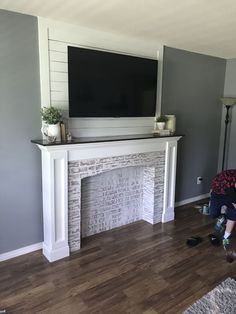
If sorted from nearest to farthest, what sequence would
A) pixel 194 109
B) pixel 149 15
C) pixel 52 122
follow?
pixel 149 15, pixel 52 122, pixel 194 109

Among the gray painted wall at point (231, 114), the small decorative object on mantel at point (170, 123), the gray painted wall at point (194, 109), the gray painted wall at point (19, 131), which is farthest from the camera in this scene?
the gray painted wall at point (231, 114)

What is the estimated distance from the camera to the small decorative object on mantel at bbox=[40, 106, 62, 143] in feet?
7.91

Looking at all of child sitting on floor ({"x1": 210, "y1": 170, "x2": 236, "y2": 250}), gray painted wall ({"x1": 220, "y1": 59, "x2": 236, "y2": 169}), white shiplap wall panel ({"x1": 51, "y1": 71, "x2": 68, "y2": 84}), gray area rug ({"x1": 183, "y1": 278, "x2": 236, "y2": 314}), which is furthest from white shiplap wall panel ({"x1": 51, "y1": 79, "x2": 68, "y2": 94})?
gray painted wall ({"x1": 220, "y1": 59, "x2": 236, "y2": 169})

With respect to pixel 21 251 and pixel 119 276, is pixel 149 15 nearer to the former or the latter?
pixel 119 276

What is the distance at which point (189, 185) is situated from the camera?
4.06 meters

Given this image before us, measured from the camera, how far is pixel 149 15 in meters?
2.26

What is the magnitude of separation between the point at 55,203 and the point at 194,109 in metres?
2.47

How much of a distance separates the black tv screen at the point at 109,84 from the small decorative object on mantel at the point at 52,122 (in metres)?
0.22

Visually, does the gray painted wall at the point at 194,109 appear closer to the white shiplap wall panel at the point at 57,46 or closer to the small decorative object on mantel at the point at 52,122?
the white shiplap wall panel at the point at 57,46

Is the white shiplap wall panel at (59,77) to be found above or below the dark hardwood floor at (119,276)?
above

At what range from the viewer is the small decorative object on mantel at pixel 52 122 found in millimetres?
2412

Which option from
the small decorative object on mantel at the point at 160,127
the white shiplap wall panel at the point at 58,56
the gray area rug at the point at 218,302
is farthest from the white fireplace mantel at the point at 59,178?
the gray area rug at the point at 218,302

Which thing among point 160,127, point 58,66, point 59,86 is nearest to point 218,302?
point 160,127

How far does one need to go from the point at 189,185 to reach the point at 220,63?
1939mm
